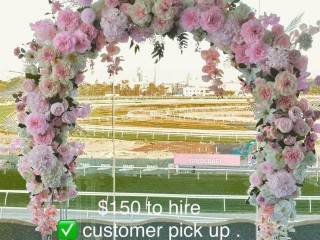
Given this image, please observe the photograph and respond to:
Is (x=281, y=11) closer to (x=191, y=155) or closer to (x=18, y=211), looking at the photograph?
(x=191, y=155)

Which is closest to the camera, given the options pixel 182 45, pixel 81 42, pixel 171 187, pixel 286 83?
pixel 286 83

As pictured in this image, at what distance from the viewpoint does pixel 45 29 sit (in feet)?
10.1

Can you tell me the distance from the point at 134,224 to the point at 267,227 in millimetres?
2020

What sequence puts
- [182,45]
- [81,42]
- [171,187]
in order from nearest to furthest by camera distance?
1. [81,42]
2. [182,45]
3. [171,187]

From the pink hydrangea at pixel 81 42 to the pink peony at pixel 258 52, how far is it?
674mm

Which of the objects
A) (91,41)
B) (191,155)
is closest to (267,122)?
(91,41)

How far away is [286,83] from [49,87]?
975 millimetres

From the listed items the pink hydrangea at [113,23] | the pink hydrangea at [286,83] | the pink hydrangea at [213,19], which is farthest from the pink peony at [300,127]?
the pink hydrangea at [113,23]

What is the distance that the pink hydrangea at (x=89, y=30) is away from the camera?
3.04 metres

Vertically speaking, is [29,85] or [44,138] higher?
[29,85]

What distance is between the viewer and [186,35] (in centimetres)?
314

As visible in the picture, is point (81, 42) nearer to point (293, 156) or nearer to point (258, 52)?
point (258, 52)

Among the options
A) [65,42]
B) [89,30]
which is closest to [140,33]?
[89,30]

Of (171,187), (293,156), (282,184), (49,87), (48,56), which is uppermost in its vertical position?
(48,56)
